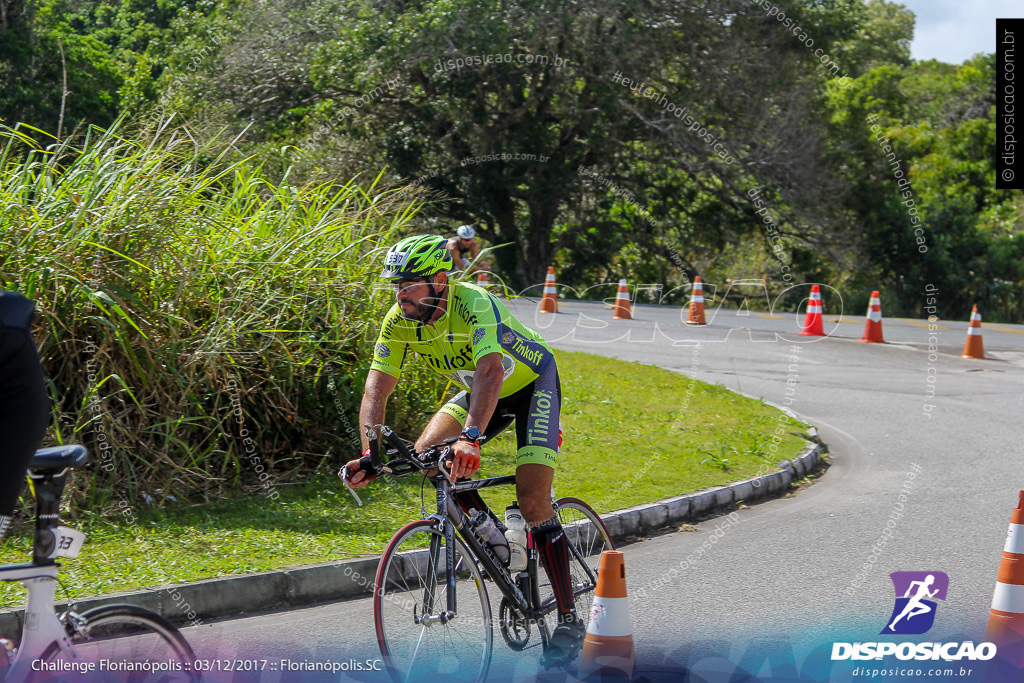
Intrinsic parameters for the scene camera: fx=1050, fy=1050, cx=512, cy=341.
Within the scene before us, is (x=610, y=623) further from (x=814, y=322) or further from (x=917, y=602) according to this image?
(x=814, y=322)

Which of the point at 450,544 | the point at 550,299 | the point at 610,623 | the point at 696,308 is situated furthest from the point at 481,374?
the point at 550,299

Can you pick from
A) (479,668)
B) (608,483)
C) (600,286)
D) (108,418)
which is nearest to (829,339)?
(600,286)

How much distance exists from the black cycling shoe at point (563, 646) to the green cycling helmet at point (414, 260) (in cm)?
174

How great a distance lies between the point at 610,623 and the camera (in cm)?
418

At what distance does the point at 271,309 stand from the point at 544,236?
18597 millimetres

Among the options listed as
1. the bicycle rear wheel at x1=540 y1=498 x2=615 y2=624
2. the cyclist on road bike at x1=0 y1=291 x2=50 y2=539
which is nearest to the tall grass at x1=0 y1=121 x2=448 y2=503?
the bicycle rear wheel at x1=540 y1=498 x2=615 y2=624

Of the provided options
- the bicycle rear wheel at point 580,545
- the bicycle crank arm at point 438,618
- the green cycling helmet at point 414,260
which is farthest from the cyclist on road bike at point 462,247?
the bicycle crank arm at point 438,618

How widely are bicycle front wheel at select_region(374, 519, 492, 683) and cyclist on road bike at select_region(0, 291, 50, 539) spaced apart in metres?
1.44

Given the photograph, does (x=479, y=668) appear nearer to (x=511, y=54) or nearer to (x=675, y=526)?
(x=675, y=526)

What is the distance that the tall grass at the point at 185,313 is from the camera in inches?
278

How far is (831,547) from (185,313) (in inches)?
189

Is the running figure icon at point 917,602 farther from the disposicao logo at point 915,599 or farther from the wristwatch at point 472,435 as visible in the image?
the wristwatch at point 472,435

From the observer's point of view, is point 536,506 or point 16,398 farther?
point 536,506

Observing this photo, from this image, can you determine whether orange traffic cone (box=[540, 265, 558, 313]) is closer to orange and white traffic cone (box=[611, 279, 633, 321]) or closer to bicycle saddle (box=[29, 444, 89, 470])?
orange and white traffic cone (box=[611, 279, 633, 321])
